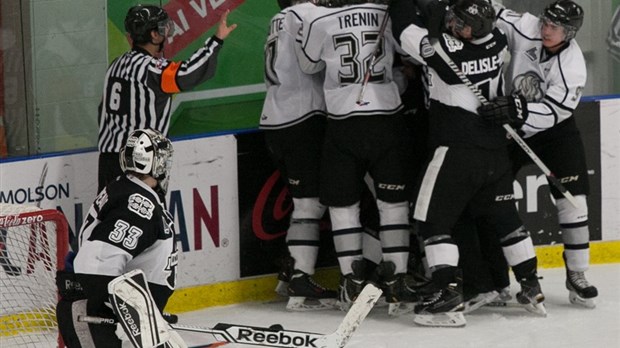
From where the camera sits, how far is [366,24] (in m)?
6.32

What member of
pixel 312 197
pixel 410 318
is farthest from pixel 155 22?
pixel 410 318

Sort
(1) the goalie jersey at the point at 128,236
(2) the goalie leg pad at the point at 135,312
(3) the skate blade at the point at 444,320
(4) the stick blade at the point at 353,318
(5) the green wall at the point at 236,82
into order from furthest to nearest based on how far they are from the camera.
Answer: (5) the green wall at the point at 236,82
(3) the skate blade at the point at 444,320
(4) the stick blade at the point at 353,318
(1) the goalie jersey at the point at 128,236
(2) the goalie leg pad at the point at 135,312

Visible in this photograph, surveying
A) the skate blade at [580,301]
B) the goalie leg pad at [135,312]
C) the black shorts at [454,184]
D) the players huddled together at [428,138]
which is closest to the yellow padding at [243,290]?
the players huddled together at [428,138]

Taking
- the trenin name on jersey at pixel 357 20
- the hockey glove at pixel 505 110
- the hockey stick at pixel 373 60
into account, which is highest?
Result: the trenin name on jersey at pixel 357 20

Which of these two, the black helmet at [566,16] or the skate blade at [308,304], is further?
the skate blade at [308,304]

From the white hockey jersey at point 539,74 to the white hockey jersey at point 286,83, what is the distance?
815 millimetres

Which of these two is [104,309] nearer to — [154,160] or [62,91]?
[154,160]

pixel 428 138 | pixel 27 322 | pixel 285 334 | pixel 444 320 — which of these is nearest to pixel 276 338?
pixel 285 334

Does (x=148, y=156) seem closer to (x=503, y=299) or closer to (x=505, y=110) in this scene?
(x=505, y=110)

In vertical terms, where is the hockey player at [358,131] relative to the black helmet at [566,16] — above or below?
below

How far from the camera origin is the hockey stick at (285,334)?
16.4ft

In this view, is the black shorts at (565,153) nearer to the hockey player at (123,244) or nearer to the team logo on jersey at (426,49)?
the team logo on jersey at (426,49)

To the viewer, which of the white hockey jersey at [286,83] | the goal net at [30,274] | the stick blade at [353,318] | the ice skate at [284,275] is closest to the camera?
the stick blade at [353,318]

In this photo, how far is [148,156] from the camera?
493 cm
